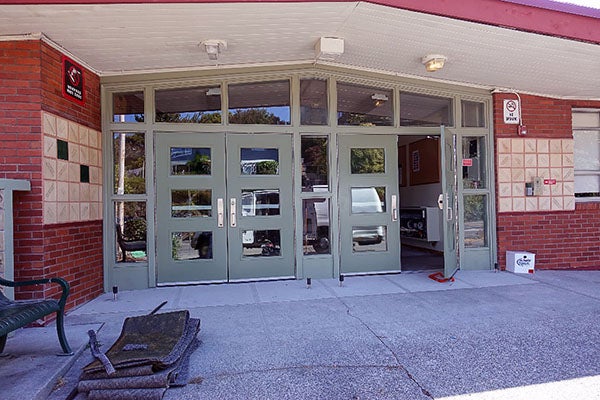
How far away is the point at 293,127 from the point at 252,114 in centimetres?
60

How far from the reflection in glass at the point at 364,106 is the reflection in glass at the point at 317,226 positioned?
122 centimetres

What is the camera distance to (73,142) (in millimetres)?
4816

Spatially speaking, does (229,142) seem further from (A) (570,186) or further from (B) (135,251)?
(A) (570,186)

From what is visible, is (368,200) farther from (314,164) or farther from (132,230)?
(132,230)

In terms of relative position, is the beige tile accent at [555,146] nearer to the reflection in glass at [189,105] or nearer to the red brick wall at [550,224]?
the red brick wall at [550,224]

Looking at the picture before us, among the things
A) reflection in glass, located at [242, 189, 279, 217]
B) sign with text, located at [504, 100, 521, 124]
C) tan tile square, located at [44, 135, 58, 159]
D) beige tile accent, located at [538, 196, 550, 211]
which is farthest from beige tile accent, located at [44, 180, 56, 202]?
beige tile accent, located at [538, 196, 550, 211]

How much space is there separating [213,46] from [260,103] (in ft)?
4.58

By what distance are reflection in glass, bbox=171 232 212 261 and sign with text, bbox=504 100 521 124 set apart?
187 inches

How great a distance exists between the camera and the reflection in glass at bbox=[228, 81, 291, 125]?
593 cm

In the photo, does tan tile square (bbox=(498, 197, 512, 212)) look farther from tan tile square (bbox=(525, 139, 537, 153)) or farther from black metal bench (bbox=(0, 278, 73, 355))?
black metal bench (bbox=(0, 278, 73, 355))

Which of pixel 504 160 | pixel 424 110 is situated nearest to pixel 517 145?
pixel 504 160

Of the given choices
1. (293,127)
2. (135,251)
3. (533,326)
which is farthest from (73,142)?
(533,326)

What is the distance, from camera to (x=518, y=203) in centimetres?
657

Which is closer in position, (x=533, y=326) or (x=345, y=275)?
(x=533, y=326)
